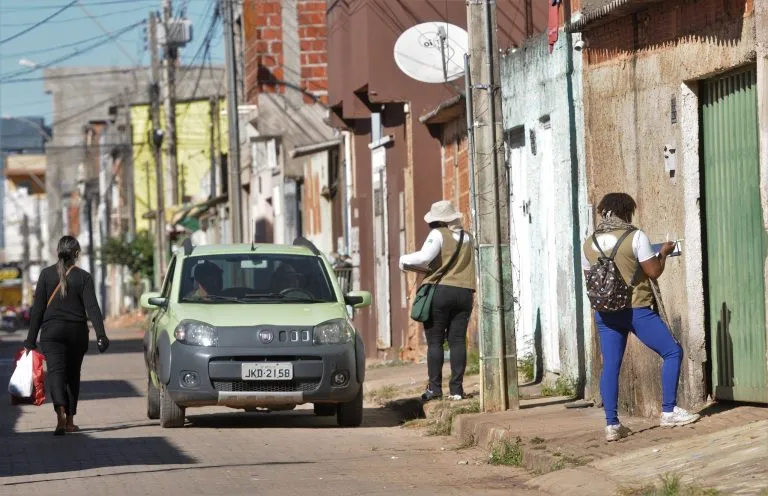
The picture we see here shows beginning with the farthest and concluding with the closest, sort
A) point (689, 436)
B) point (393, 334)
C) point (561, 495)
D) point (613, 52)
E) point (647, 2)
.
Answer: point (393, 334) → point (613, 52) → point (647, 2) → point (689, 436) → point (561, 495)

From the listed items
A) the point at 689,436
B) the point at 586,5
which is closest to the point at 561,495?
the point at 689,436

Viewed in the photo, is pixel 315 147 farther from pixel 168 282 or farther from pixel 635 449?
pixel 635 449

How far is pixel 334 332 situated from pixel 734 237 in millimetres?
3909

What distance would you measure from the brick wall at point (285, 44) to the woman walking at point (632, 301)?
82.8ft

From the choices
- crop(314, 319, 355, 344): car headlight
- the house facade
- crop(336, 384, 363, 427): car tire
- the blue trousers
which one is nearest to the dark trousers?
crop(336, 384, 363, 427): car tire

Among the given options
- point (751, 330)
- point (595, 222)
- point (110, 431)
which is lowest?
point (110, 431)

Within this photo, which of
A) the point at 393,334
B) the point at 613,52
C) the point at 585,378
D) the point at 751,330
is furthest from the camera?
the point at 393,334

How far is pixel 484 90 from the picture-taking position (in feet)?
41.5

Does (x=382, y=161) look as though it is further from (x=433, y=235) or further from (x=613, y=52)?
(x=613, y=52)

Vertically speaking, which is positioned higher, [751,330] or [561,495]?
[751,330]

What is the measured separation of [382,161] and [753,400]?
43.5ft

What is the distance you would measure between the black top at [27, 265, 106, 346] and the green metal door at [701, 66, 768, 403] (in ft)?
17.5

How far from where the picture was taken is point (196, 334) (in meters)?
13.2

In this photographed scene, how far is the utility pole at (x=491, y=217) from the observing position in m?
12.6
